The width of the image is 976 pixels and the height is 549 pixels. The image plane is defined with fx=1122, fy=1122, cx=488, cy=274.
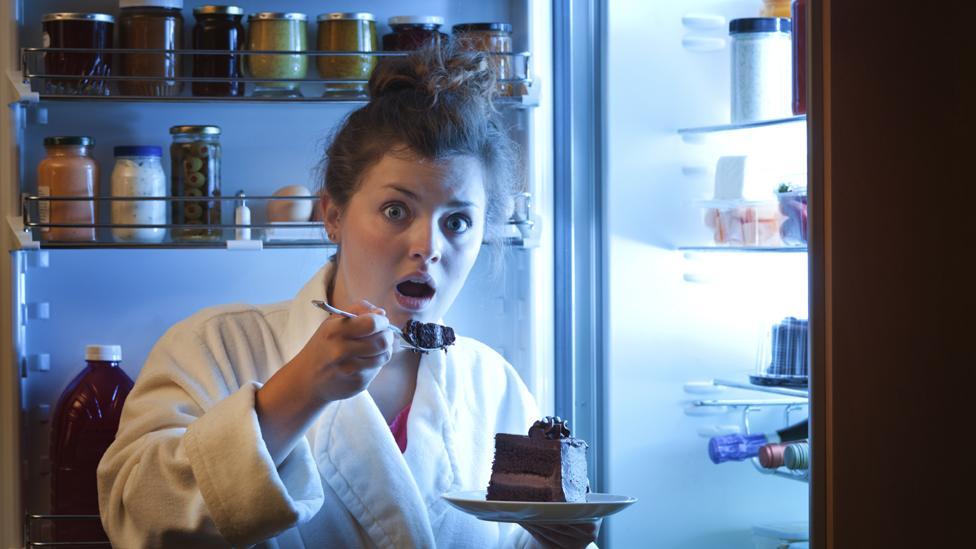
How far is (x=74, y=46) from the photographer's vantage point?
6.29 feet

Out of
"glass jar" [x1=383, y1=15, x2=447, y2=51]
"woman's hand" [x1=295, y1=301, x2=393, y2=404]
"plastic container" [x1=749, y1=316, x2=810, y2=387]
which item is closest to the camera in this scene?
"woman's hand" [x1=295, y1=301, x2=393, y2=404]

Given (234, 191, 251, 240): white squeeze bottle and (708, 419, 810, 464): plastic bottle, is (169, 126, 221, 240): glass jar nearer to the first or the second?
(234, 191, 251, 240): white squeeze bottle

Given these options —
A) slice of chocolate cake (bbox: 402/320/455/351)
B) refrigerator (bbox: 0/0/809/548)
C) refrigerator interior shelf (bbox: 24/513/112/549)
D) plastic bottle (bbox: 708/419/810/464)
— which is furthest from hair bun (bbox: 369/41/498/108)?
refrigerator interior shelf (bbox: 24/513/112/549)

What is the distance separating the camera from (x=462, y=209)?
5.30 ft

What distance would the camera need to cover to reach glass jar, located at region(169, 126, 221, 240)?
198 centimetres

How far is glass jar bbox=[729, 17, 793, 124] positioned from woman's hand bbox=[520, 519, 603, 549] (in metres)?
0.76

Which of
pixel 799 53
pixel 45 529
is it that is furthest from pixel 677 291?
pixel 45 529

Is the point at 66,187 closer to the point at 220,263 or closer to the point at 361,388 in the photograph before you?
A: the point at 220,263

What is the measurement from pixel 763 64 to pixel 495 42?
1.51 feet

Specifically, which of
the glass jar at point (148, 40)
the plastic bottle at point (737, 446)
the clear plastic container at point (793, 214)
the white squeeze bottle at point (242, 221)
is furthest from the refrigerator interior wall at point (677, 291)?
the glass jar at point (148, 40)

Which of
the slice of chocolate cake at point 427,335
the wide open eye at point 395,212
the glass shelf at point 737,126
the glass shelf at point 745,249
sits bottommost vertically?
the slice of chocolate cake at point 427,335

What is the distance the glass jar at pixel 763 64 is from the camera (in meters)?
1.86

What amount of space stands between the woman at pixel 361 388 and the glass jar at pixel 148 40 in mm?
436

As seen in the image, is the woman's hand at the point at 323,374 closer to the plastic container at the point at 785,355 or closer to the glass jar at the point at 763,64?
the plastic container at the point at 785,355
